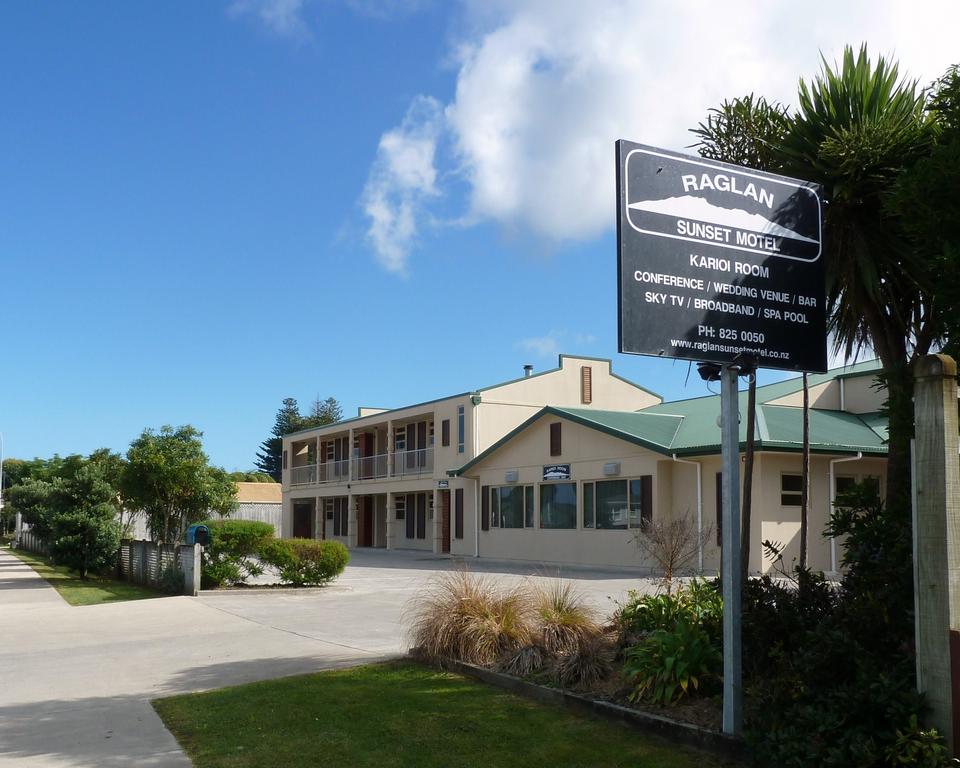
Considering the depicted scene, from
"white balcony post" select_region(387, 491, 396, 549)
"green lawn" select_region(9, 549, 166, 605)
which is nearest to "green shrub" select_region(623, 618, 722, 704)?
"green lawn" select_region(9, 549, 166, 605)

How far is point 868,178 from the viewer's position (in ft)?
24.9

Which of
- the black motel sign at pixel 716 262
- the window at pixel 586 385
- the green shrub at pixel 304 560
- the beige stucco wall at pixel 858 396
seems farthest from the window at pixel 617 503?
the black motel sign at pixel 716 262

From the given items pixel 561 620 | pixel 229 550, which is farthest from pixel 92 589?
pixel 561 620

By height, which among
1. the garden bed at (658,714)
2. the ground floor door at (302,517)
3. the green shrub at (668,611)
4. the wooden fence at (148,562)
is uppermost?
the green shrub at (668,611)

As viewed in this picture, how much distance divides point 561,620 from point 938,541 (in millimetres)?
4481

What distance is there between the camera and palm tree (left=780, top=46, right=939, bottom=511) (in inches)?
298

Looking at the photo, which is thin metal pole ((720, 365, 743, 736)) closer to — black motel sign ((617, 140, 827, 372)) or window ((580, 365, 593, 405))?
black motel sign ((617, 140, 827, 372))

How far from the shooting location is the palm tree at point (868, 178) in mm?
7574

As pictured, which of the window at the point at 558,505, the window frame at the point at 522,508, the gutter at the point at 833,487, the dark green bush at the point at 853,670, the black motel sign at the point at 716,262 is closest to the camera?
the dark green bush at the point at 853,670

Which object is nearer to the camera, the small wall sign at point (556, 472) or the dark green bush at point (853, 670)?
the dark green bush at point (853, 670)

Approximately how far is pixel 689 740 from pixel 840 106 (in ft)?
16.8

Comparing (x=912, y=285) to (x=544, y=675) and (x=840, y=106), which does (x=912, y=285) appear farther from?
(x=544, y=675)

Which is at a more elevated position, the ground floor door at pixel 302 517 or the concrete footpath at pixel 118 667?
the concrete footpath at pixel 118 667

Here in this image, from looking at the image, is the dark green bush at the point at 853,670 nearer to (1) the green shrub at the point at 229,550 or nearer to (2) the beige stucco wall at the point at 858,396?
(1) the green shrub at the point at 229,550
